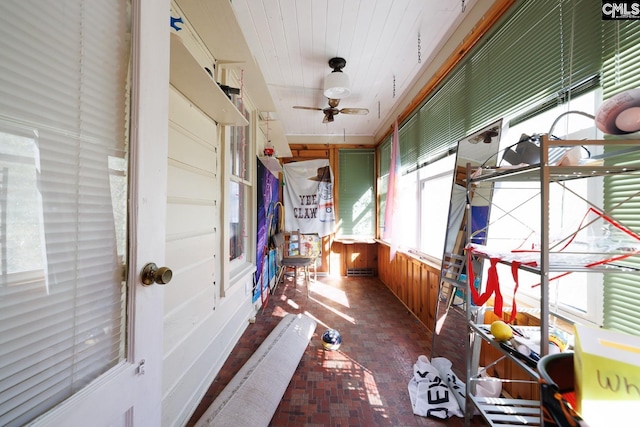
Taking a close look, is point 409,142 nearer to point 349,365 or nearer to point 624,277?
point 624,277

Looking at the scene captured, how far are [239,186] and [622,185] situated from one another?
8.58 feet

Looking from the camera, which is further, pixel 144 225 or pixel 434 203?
pixel 434 203

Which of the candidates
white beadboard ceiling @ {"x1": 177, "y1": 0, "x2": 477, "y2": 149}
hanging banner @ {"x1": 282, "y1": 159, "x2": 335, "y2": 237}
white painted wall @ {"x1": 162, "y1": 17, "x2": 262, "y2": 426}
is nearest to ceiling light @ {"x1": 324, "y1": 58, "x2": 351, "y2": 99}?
white beadboard ceiling @ {"x1": 177, "y1": 0, "x2": 477, "y2": 149}

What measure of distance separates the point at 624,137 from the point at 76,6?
1687 mm

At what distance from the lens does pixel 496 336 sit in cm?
112

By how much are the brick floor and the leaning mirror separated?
1.16 feet

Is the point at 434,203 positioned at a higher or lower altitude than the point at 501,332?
higher

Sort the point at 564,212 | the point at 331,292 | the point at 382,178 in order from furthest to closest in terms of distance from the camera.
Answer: the point at 382,178 < the point at 331,292 < the point at 564,212

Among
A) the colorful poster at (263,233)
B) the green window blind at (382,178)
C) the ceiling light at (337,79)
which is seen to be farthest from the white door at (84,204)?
the green window blind at (382,178)

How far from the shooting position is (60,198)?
0.55m

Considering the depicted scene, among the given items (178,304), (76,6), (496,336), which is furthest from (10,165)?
(496,336)

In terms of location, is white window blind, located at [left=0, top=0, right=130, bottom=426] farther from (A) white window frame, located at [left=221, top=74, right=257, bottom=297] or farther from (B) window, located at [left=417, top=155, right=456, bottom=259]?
(B) window, located at [left=417, top=155, right=456, bottom=259]

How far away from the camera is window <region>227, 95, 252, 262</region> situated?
2.29 m

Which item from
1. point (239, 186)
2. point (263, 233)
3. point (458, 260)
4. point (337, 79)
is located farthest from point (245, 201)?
point (458, 260)
